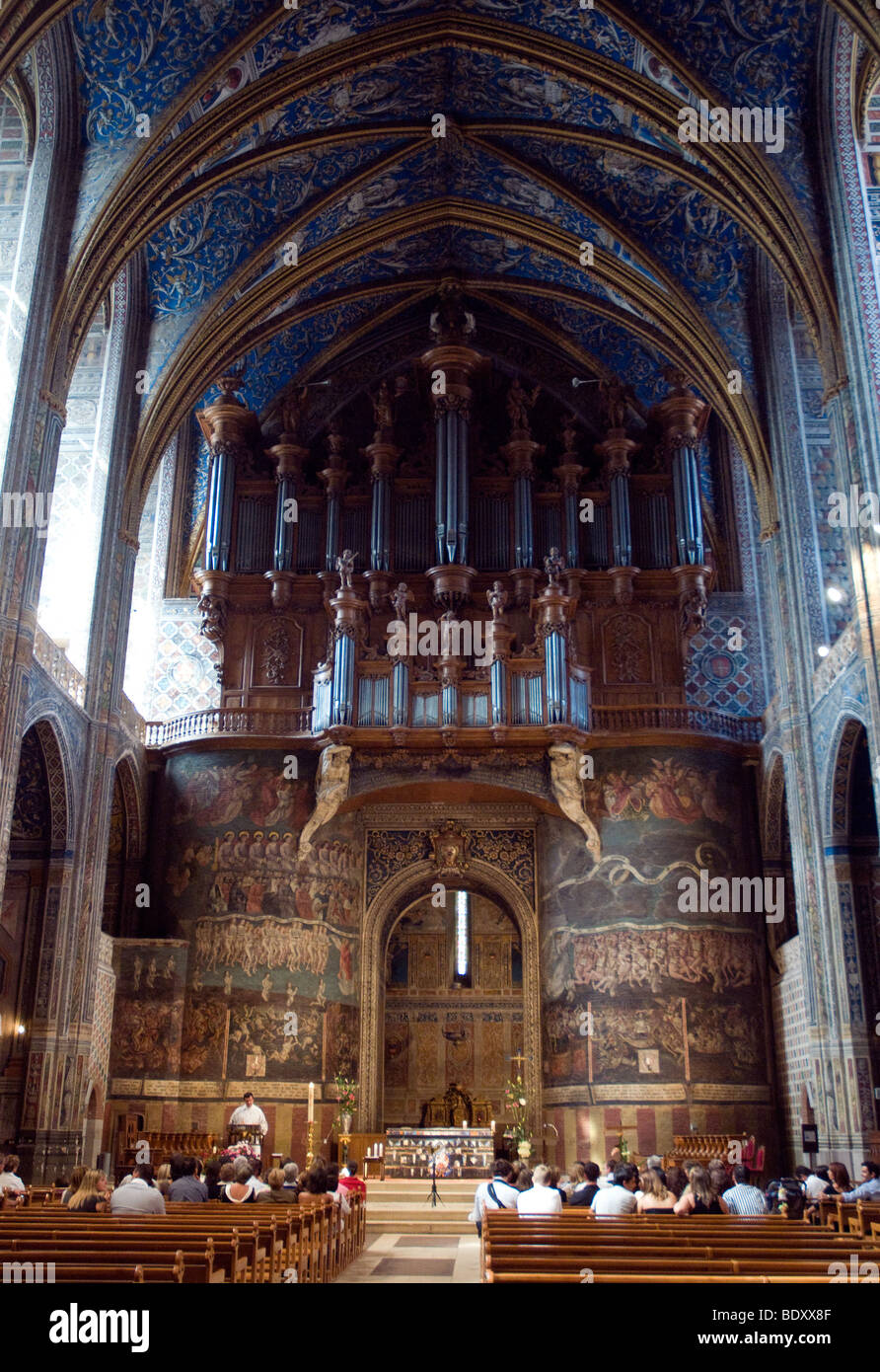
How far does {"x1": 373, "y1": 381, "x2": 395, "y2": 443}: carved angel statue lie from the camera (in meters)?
26.5

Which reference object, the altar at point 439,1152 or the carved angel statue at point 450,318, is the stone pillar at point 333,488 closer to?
the carved angel statue at point 450,318

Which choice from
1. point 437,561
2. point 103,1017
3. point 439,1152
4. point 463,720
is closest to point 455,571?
point 437,561

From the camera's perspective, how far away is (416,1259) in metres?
13.8

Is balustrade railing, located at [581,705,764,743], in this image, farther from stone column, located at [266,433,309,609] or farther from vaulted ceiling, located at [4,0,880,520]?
stone column, located at [266,433,309,609]

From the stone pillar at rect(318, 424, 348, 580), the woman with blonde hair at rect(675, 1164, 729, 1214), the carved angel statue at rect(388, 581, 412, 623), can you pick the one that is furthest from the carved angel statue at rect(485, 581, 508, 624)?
the woman with blonde hair at rect(675, 1164, 729, 1214)

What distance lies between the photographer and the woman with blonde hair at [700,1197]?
964cm

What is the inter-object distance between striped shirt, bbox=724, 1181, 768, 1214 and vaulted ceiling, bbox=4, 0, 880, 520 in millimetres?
11949

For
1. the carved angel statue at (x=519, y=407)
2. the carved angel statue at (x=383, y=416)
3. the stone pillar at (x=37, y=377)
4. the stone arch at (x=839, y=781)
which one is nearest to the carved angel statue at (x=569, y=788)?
the stone arch at (x=839, y=781)

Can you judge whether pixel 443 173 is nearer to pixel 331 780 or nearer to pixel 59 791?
pixel 331 780

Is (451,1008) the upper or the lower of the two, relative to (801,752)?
lower

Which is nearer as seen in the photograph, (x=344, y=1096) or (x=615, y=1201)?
(x=615, y=1201)

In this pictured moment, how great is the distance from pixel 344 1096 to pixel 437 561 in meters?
11.0
